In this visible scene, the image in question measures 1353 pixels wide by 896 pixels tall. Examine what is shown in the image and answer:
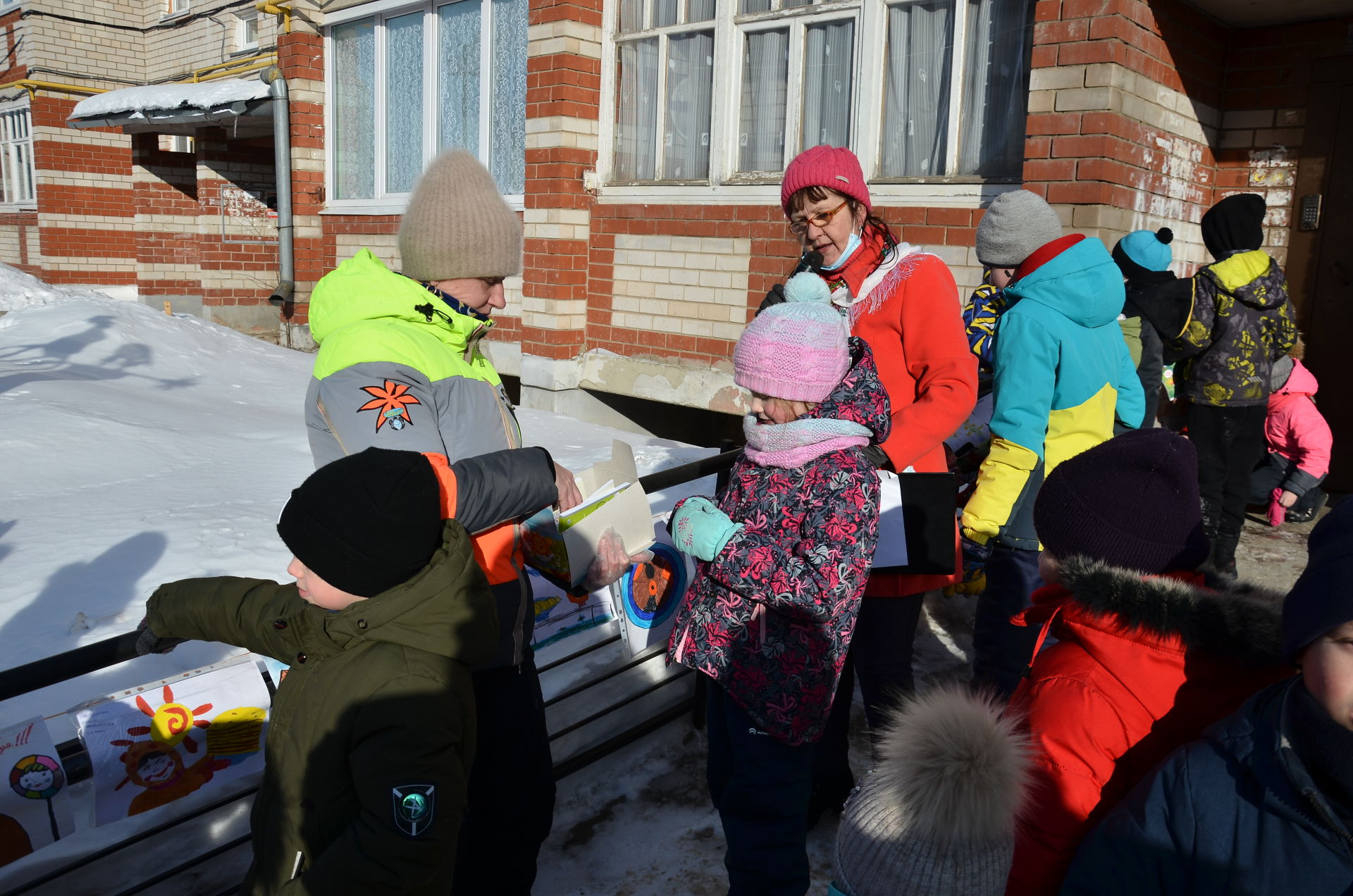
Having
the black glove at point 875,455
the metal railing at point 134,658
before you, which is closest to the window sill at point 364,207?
the metal railing at point 134,658

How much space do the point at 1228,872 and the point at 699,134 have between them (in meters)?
6.97

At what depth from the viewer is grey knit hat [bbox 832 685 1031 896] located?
4.15ft

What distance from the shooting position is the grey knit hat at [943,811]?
49.8 inches

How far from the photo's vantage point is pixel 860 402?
216 cm

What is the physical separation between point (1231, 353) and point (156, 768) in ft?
15.7

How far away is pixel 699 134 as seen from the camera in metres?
7.39

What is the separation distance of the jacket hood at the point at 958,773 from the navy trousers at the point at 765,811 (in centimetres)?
76

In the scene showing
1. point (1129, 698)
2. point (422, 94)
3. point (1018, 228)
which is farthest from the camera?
point (422, 94)

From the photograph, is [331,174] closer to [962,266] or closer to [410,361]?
[962,266]

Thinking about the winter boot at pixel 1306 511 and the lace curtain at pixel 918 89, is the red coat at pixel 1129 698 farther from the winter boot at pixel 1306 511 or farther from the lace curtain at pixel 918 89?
the lace curtain at pixel 918 89

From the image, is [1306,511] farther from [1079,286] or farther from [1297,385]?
[1079,286]

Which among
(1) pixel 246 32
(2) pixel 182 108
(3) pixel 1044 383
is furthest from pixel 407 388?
(1) pixel 246 32

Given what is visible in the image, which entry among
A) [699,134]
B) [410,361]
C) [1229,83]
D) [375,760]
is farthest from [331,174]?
[375,760]

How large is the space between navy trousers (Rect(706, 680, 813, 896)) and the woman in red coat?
1.67 ft
